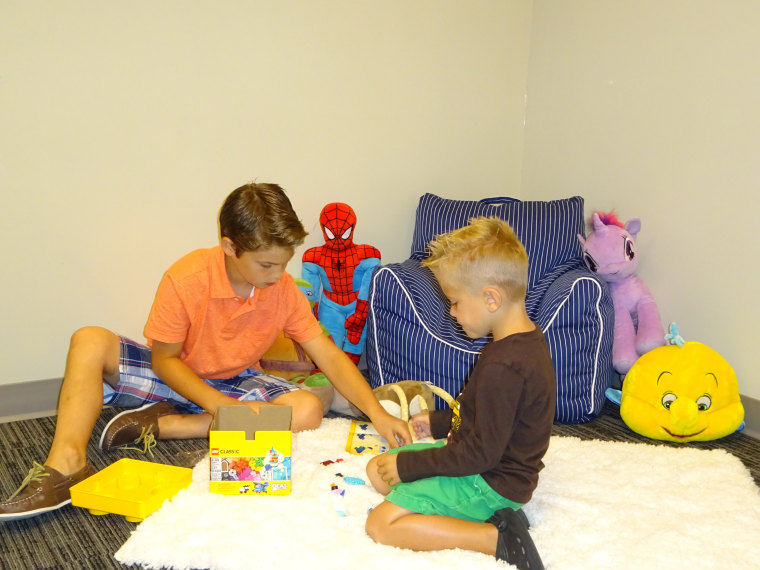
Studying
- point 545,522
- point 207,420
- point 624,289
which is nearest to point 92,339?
point 207,420

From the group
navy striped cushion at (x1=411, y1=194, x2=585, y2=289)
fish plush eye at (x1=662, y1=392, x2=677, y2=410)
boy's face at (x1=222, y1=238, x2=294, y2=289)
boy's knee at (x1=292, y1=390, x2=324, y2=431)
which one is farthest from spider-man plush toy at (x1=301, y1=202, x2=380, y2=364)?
fish plush eye at (x1=662, y1=392, x2=677, y2=410)

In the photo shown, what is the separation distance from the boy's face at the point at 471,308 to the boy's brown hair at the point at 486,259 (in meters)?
0.01

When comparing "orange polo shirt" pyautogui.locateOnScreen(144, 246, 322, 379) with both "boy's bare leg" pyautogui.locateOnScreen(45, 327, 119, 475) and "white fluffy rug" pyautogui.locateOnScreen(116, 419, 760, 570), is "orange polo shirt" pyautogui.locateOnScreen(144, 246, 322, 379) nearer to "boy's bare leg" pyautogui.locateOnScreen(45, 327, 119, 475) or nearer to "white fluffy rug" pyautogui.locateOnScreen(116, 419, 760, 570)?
"boy's bare leg" pyautogui.locateOnScreen(45, 327, 119, 475)

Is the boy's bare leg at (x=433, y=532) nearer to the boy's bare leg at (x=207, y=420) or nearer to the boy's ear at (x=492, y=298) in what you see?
the boy's ear at (x=492, y=298)

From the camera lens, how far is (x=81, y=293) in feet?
8.23

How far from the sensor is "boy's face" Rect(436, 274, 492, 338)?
147 cm

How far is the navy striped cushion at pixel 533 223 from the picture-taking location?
2.79 meters

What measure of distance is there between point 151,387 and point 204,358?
0.71 ft

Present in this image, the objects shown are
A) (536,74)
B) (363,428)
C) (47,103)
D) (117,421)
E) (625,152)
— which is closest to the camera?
(117,421)

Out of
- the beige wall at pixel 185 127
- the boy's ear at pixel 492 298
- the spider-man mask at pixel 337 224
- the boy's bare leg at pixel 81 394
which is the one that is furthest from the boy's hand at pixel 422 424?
the beige wall at pixel 185 127

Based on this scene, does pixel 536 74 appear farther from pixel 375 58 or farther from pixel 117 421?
pixel 117 421

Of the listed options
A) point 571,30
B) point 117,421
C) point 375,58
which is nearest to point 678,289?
point 571,30

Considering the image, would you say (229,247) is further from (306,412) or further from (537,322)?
(537,322)

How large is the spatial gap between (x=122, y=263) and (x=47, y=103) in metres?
0.62
